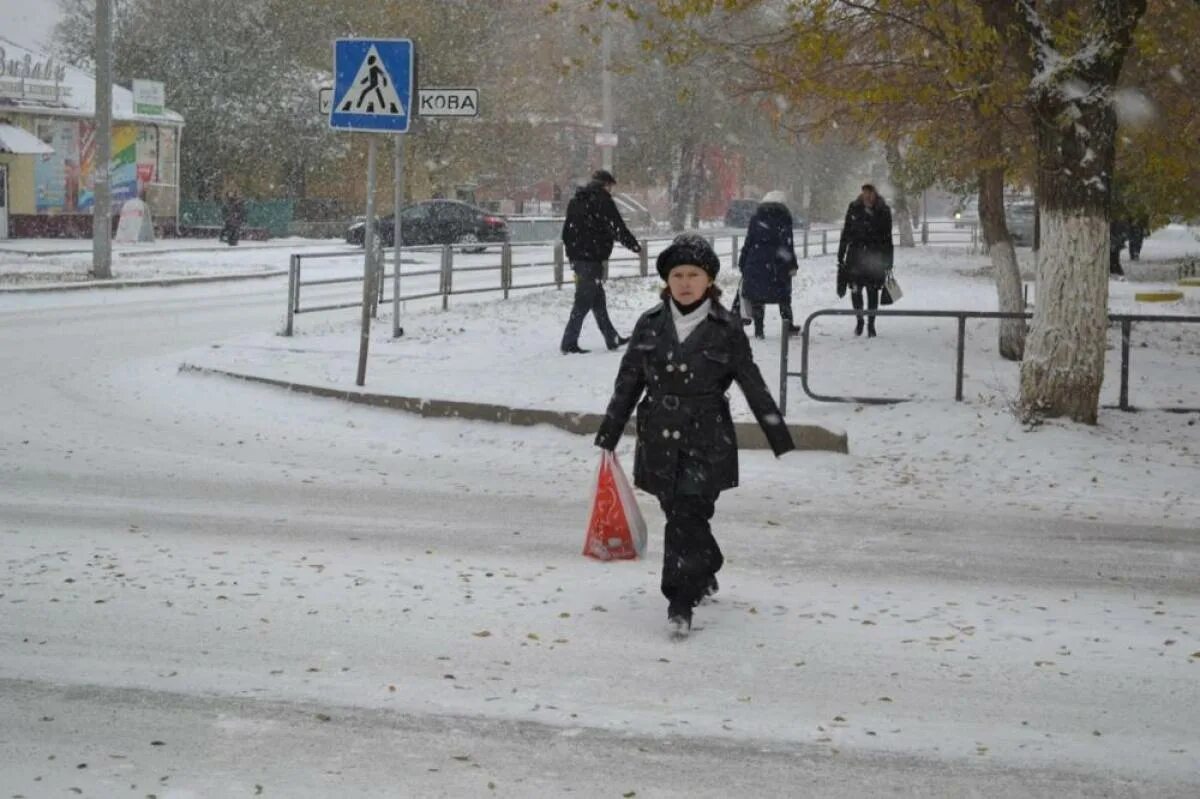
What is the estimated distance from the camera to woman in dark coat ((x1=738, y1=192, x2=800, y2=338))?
705 inches

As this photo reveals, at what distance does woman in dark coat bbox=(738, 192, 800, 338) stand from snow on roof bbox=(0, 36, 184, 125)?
107 feet

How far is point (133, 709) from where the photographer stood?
5.88m

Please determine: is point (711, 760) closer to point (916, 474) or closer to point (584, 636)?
point (584, 636)

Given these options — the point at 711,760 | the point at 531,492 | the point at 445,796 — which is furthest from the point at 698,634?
the point at 531,492

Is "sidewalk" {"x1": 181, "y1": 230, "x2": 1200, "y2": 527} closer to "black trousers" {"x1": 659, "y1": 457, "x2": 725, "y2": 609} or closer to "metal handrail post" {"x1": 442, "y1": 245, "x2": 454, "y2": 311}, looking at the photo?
"metal handrail post" {"x1": 442, "y1": 245, "x2": 454, "y2": 311}

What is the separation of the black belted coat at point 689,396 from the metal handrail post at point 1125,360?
6926mm

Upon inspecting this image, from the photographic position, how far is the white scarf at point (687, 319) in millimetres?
7270

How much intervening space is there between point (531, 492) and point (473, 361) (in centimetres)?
620

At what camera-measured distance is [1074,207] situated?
41.5ft

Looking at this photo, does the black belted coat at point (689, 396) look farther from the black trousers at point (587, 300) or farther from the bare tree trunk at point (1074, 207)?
the black trousers at point (587, 300)

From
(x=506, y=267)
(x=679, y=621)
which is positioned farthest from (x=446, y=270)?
(x=679, y=621)

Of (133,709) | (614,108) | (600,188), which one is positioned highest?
(614,108)

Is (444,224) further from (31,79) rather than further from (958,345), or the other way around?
(958,345)

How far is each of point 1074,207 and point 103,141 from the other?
72.7 feet
